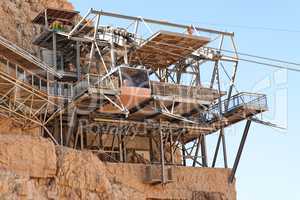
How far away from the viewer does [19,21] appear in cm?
5184

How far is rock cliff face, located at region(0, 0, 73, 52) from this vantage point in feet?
164

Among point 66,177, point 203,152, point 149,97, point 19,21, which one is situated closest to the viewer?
point 66,177

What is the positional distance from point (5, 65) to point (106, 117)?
7.03 m

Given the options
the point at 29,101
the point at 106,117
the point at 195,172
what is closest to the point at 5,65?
the point at 29,101

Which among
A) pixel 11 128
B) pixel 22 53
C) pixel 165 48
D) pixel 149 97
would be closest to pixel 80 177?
pixel 11 128

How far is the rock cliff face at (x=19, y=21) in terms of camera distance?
1972 inches


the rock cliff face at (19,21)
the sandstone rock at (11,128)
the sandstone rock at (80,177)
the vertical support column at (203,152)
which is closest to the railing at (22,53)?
the sandstone rock at (11,128)

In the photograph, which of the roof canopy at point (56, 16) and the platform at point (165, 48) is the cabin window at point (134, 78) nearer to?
the platform at point (165, 48)

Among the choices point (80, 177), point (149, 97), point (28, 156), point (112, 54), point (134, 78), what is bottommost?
point (80, 177)

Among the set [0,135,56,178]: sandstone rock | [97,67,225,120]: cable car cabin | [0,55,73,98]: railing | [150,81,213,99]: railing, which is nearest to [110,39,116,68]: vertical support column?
[97,67,225,120]: cable car cabin

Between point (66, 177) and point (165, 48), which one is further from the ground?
point (165, 48)

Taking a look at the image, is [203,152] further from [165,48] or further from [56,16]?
[56,16]

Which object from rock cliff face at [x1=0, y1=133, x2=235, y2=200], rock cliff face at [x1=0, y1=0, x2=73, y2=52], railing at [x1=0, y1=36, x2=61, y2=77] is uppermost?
rock cliff face at [x1=0, y1=0, x2=73, y2=52]

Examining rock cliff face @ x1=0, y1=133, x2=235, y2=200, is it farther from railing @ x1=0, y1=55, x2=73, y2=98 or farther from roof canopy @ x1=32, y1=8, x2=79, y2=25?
roof canopy @ x1=32, y1=8, x2=79, y2=25
